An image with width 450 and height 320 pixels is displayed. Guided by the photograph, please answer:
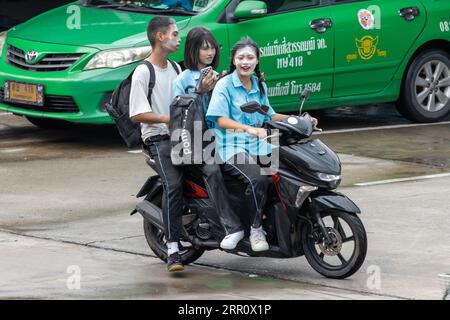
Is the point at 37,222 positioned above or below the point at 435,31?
below

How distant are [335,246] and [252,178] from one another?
645mm

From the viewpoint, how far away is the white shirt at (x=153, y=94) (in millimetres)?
7840

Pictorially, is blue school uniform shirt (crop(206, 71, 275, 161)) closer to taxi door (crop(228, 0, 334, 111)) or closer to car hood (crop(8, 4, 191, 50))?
car hood (crop(8, 4, 191, 50))

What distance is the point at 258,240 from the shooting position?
768 cm

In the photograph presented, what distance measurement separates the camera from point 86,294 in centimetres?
730

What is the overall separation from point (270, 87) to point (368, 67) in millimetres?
1198

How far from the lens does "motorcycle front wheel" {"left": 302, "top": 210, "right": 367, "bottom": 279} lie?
7.54 m

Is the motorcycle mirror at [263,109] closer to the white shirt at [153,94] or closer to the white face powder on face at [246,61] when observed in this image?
the white face powder on face at [246,61]

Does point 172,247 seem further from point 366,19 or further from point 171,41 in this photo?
point 366,19

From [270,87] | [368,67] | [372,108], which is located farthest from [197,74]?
[372,108]

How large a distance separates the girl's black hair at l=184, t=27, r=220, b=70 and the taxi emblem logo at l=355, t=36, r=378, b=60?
17.2 feet

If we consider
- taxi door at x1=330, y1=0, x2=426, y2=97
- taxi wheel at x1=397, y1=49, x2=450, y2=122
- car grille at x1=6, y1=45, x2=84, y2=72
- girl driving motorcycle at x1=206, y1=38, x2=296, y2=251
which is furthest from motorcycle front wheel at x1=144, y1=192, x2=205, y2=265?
taxi wheel at x1=397, y1=49, x2=450, y2=122

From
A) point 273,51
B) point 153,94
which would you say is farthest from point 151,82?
point 273,51
